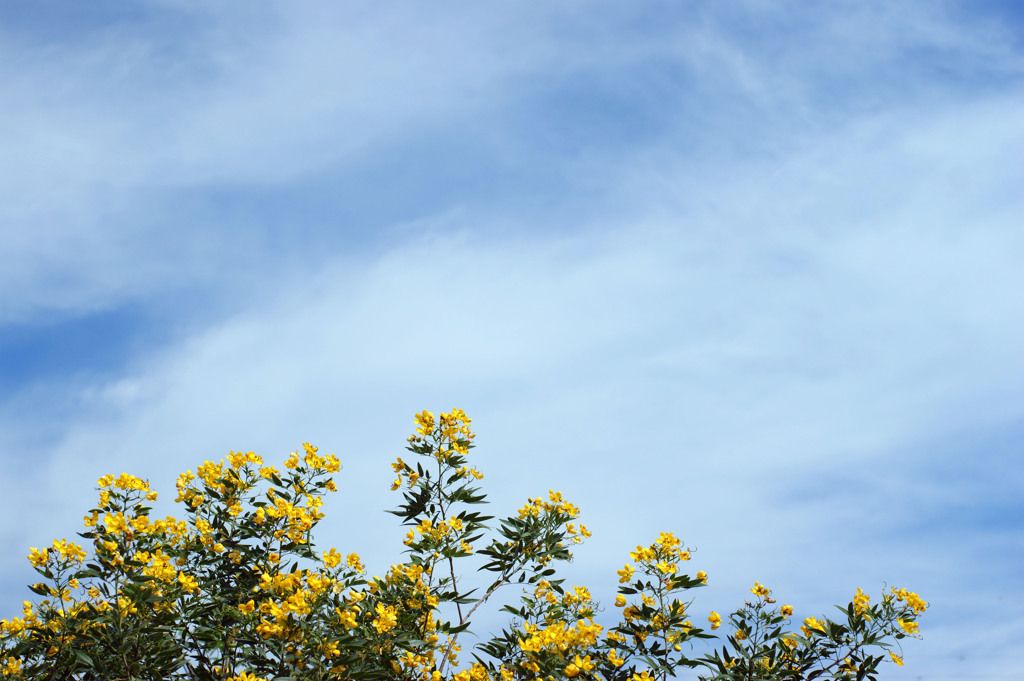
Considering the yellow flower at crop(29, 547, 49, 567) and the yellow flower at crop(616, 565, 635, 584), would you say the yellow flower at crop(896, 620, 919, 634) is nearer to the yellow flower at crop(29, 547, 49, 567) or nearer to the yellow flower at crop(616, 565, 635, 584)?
the yellow flower at crop(616, 565, 635, 584)

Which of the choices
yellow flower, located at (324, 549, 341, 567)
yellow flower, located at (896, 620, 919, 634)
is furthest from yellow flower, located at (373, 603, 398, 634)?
yellow flower, located at (896, 620, 919, 634)

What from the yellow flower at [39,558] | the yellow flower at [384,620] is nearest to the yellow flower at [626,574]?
the yellow flower at [384,620]

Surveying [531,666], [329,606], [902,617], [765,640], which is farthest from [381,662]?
[902,617]

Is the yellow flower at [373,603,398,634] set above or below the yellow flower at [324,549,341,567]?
below

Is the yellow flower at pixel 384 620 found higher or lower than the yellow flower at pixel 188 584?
lower

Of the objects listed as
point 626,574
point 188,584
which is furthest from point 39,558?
point 626,574

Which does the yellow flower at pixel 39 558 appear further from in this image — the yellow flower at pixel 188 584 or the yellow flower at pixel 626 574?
the yellow flower at pixel 626 574

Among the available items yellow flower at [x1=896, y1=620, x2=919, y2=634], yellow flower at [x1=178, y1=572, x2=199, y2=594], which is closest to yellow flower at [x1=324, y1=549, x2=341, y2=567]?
yellow flower at [x1=178, y1=572, x2=199, y2=594]

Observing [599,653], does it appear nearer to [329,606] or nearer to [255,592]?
[329,606]

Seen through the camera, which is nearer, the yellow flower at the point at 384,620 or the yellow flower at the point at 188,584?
the yellow flower at the point at 384,620

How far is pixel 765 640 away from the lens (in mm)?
4961

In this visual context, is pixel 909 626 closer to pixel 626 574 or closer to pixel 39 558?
pixel 626 574

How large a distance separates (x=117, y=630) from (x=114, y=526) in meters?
0.60

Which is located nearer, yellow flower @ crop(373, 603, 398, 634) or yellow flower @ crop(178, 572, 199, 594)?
yellow flower @ crop(373, 603, 398, 634)
